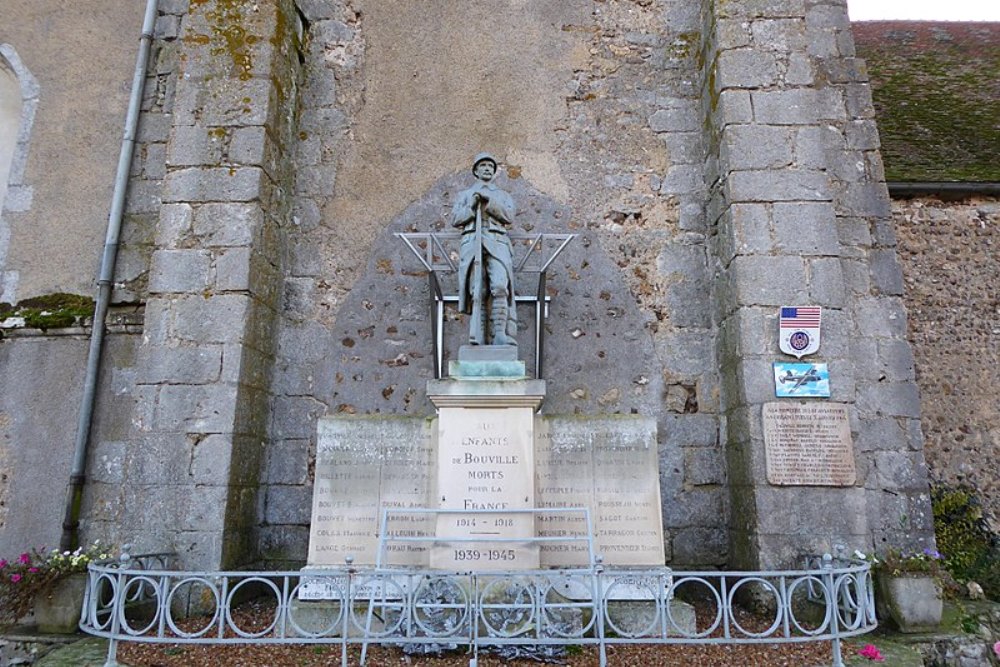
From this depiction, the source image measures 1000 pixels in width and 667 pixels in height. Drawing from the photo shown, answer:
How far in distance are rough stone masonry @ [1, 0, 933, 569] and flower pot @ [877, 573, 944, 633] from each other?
403mm

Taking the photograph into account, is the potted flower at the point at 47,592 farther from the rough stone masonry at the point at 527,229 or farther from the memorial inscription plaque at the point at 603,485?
Result: the memorial inscription plaque at the point at 603,485

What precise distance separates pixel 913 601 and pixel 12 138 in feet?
28.7

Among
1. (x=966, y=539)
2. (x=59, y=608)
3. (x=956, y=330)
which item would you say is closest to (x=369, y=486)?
(x=59, y=608)

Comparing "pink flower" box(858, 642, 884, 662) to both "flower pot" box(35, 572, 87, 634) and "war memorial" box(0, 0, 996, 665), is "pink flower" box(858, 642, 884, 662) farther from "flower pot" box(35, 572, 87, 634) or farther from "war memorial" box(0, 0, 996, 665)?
"flower pot" box(35, 572, 87, 634)

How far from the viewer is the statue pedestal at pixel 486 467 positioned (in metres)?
4.19

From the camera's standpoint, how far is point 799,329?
5.04 meters

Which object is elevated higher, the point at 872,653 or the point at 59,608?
the point at 59,608

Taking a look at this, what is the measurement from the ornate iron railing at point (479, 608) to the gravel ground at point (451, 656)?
8 cm

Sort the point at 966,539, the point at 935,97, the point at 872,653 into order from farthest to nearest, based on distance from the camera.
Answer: the point at 935,97 < the point at 966,539 < the point at 872,653

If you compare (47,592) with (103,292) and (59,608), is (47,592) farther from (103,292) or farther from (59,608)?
(103,292)

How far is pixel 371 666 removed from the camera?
11.9ft

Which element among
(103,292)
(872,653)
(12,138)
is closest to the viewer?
(872,653)

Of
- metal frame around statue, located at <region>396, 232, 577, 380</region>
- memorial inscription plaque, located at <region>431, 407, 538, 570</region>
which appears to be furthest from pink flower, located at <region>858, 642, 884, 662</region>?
metal frame around statue, located at <region>396, 232, 577, 380</region>

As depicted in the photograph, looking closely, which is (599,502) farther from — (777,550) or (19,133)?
(19,133)
